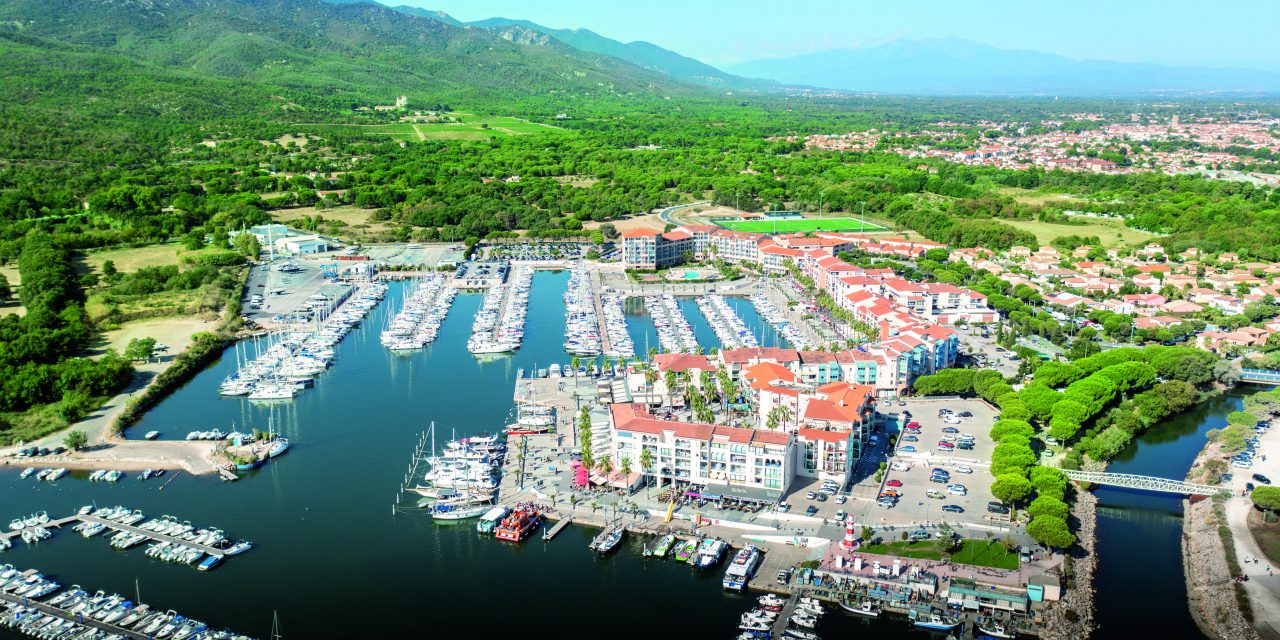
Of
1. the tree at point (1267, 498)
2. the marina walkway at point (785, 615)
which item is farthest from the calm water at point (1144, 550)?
the marina walkway at point (785, 615)

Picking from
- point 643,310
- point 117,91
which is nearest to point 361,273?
point 643,310

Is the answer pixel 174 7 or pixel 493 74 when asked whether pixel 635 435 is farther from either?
pixel 493 74

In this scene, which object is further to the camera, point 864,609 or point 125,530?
point 125,530

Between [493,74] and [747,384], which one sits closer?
[747,384]

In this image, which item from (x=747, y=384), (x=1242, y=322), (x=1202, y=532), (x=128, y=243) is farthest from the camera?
(x=128, y=243)

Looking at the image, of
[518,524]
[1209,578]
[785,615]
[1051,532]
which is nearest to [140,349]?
[518,524]

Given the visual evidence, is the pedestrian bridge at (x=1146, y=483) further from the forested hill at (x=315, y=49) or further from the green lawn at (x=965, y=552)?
the forested hill at (x=315, y=49)

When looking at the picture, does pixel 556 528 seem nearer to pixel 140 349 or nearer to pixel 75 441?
pixel 75 441
